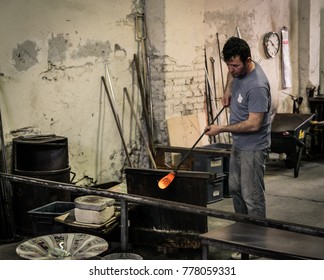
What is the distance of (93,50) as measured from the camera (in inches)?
276

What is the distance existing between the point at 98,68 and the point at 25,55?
1.09 meters

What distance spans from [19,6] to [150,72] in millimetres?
2074

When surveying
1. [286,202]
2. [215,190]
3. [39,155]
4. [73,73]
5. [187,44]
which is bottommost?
[286,202]

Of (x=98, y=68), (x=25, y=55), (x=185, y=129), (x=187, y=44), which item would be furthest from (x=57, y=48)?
(x=185, y=129)

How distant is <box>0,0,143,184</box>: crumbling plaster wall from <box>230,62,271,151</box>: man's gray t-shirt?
2.44 m

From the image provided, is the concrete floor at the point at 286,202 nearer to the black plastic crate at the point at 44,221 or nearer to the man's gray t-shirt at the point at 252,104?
the black plastic crate at the point at 44,221

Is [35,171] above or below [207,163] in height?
above

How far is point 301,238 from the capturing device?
3588 millimetres

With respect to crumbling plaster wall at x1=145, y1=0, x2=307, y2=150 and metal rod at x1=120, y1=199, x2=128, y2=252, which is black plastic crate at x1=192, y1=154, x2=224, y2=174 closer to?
crumbling plaster wall at x1=145, y1=0, x2=307, y2=150

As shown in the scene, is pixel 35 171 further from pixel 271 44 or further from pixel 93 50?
pixel 271 44

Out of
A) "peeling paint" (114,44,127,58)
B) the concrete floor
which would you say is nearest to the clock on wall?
the concrete floor

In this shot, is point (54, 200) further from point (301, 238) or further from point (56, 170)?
point (301, 238)
